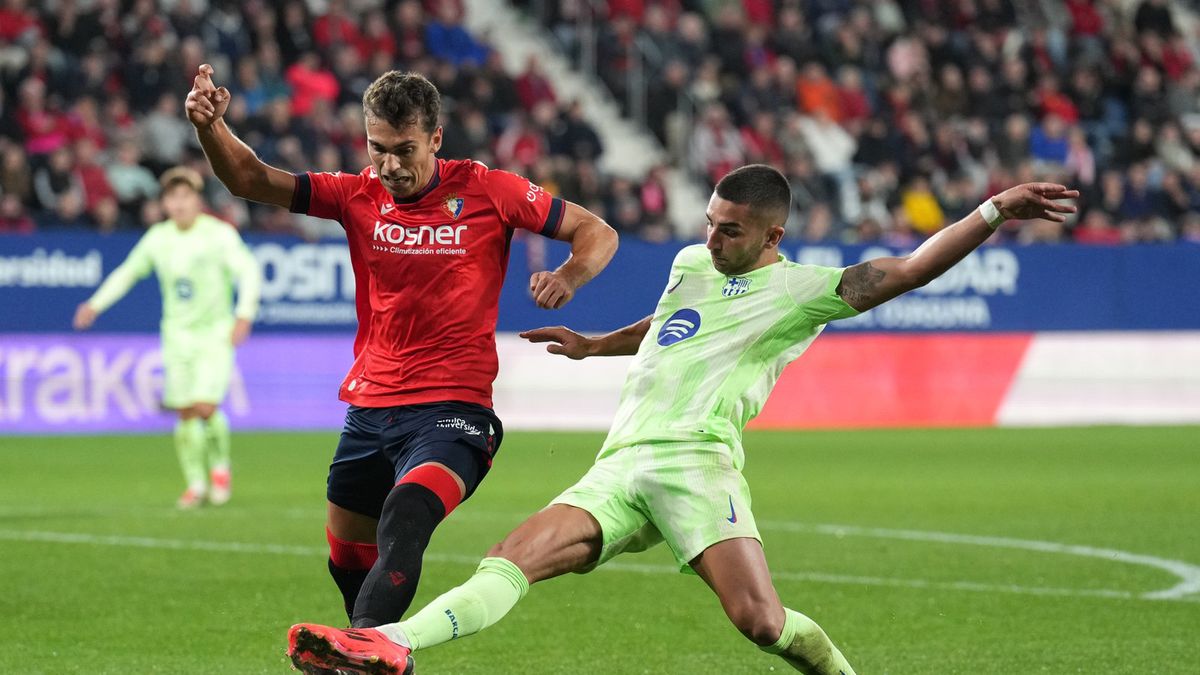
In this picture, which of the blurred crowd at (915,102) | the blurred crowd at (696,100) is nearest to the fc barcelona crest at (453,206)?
the blurred crowd at (696,100)

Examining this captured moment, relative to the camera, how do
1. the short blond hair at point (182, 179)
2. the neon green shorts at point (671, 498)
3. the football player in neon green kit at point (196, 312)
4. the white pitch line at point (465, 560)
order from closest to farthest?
the neon green shorts at point (671, 498) < the white pitch line at point (465, 560) < the short blond hair at point (182, 179) < the football player in neon green kit at point (196, 312)

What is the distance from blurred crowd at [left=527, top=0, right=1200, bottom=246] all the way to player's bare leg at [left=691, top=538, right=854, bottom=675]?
56.6ft

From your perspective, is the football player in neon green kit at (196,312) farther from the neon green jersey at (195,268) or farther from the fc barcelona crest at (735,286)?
the fc barcelona crest at (735,286)

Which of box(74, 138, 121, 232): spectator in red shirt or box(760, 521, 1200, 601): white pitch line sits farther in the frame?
box(74, 138, 121, 232): spectator in red shirt

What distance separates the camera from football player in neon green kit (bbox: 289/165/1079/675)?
222 inches

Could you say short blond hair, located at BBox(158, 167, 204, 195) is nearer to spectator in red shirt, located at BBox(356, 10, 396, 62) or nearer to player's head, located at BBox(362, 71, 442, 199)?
player's head, located at BBox(362, 71, 442, 199)

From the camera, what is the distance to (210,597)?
9.02 metres

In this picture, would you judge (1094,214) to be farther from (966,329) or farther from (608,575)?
(608,575)

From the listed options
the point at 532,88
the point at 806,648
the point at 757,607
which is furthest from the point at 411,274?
the point at 532,88

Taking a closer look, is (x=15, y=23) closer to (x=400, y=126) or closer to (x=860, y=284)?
(x=400, y=126)

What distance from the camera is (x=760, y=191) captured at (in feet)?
19.8

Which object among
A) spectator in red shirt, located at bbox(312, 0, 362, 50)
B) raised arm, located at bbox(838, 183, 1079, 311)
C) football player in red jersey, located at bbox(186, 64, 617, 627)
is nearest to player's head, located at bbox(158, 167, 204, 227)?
football player in red jersey, located at bbox(186, 64, 617, 627)

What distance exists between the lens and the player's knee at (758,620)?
5.59 meters

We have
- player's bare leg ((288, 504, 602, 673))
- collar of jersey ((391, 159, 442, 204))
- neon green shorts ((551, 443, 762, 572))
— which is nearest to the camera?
player's bare leg ((288, 504, 602, 673))
